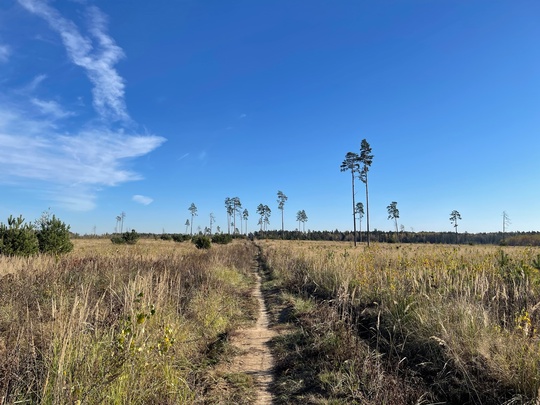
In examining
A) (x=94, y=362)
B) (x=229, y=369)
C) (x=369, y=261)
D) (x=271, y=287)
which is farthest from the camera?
(x=271, y=287)

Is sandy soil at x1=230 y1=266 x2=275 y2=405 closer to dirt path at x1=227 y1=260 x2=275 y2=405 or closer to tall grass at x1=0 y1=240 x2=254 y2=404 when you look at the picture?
dirt path at x1=227 y1=260 x2=275 y2=405

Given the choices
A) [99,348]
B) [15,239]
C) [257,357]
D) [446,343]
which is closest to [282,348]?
[257,357]

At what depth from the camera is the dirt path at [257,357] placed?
178 inches

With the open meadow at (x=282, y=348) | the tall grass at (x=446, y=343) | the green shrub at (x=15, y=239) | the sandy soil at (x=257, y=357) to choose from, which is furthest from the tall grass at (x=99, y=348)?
the green shrub at (x=15, y=239)

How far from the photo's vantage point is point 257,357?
5.73 m

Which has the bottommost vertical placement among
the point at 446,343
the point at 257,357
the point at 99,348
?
the point at 257,357

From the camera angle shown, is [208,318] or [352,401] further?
[208,318]

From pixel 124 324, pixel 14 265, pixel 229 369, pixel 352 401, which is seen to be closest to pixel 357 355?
pixel 352 401

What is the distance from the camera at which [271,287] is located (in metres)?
13.2

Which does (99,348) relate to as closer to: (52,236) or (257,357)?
(257,357)

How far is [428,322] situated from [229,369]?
10.8 feet

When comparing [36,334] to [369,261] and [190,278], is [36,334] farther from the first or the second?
[369,261]

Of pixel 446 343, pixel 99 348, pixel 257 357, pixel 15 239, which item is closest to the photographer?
pixel 99 348

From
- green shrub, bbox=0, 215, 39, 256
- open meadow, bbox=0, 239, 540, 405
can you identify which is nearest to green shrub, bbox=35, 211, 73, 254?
green shrub, bbox=0, 215, 39, 256
